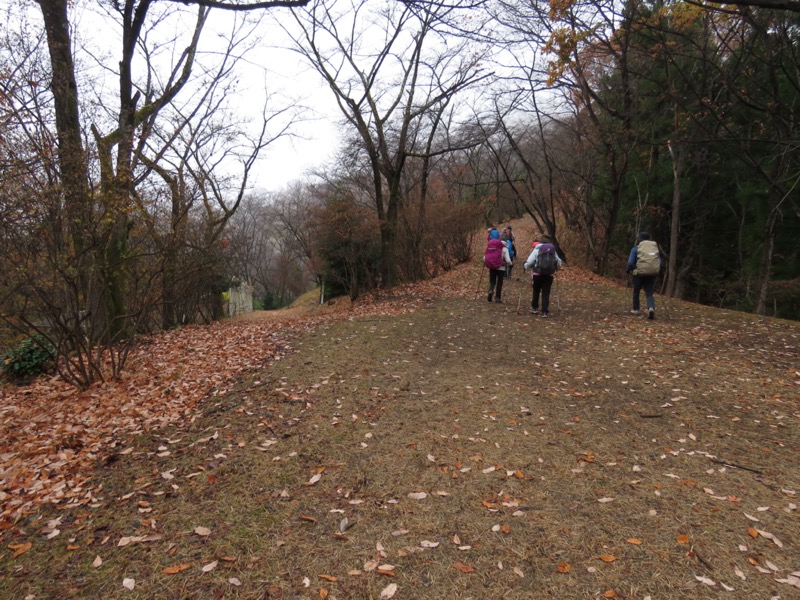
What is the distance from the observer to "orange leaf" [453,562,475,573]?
2.35 meters

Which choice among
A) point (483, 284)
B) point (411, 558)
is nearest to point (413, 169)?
point (483, 284)

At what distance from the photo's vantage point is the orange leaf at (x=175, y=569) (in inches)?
93.3

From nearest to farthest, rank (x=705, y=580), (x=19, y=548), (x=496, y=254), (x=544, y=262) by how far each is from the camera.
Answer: (x=705, y=580) < (x=19, y=548) < (x=544, y=262) < (x=496, y=254)

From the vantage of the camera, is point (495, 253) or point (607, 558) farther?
point (495, 253)

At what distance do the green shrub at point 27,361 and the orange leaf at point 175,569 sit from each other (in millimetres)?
6090

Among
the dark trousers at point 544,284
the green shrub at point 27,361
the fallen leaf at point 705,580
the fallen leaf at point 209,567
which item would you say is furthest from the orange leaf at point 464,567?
the green shrub at point 27,361

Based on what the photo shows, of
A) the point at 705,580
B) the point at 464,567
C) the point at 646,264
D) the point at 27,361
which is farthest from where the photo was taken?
the point at 646,264

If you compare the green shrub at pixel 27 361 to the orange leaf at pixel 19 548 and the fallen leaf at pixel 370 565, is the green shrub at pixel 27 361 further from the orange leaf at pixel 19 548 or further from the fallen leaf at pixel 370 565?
the fallen leaf at pixel 370 565

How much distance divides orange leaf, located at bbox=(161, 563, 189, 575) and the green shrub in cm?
609

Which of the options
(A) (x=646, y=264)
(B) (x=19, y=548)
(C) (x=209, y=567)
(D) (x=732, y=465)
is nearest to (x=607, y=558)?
(D) (x=732, y=465)

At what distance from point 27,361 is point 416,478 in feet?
23.4

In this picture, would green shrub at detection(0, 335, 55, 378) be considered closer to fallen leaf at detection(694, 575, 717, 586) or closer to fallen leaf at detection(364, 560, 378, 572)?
fallen leaf at detection(364, 560, 378, 572)

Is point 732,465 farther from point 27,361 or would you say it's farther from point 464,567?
point 27,361

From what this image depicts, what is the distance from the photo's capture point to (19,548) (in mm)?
2617
